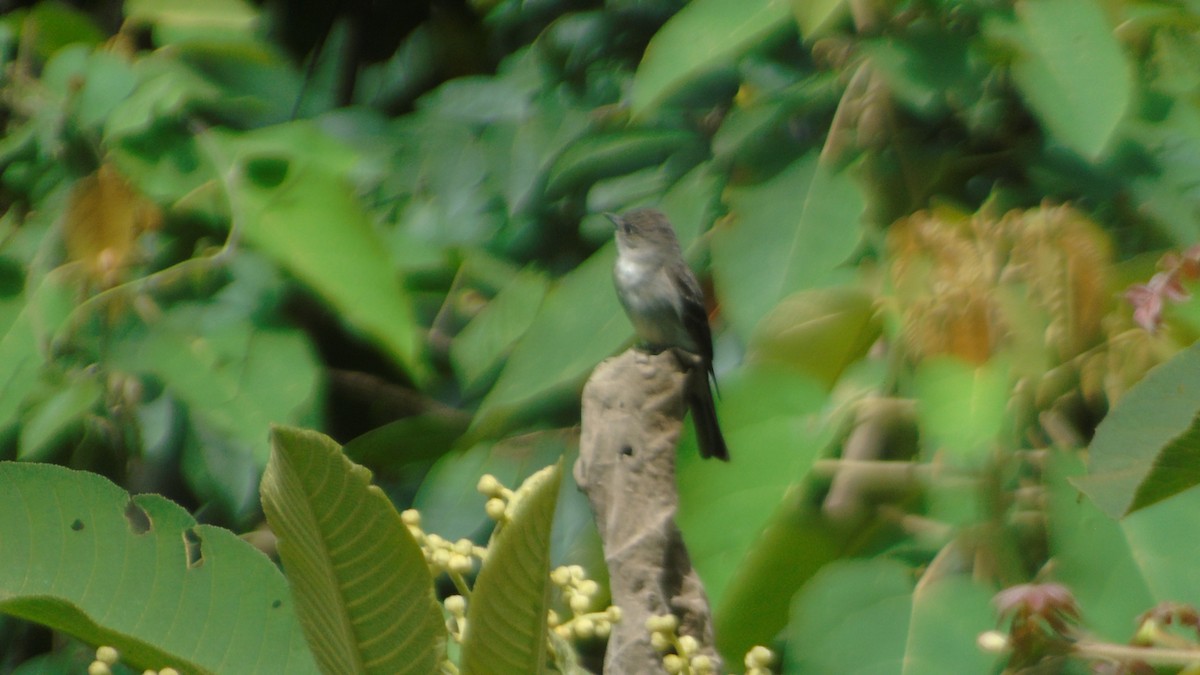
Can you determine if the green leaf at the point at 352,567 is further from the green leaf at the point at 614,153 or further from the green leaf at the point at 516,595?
the green leaf at the point at 614,153

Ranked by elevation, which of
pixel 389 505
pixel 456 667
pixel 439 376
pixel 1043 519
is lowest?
pixel 439 376

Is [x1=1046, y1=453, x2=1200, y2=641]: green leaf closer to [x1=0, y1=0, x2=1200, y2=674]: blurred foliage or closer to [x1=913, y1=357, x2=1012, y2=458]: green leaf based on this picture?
[x1=0, y1=0, x2=1200, y2=674]: blurred foliage

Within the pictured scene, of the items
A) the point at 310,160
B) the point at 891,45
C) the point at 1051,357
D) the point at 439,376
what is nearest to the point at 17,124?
the point at 310,160

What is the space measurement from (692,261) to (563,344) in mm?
258

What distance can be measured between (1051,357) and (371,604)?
3.60ft

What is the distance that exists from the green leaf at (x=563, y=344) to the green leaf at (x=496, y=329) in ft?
0.34

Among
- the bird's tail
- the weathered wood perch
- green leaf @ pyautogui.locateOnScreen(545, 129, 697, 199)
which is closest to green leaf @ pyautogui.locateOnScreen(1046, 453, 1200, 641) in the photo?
the bird's tail

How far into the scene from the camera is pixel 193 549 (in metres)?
0.76

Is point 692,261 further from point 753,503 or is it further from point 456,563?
point 456,563

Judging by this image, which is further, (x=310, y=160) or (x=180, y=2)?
(x=180, y=2)

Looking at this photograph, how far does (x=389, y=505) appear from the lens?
54cm

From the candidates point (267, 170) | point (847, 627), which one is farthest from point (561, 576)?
point (267, 170)

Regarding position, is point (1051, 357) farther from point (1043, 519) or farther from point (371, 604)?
point (371, 604)

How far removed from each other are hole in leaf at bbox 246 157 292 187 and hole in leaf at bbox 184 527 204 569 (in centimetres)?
118
